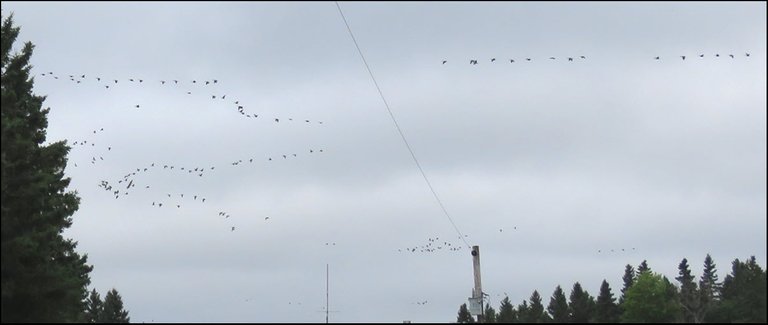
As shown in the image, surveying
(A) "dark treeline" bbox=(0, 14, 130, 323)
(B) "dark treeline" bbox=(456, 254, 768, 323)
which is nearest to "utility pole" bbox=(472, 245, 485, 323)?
(B) "dark treeline" bbox=(456, 254, 768, 323)

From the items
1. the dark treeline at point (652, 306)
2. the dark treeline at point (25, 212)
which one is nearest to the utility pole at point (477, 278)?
the dark treeline at point (652, 306)

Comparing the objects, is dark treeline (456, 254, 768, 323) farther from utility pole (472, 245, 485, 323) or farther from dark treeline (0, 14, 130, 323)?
dark treeline (0, 14, 130, 323)

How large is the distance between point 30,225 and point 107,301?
76.3 meters

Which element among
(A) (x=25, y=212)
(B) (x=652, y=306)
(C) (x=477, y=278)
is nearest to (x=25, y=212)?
(A) (x=25, y=212)

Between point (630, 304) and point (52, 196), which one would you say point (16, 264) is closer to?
point (52, 196)

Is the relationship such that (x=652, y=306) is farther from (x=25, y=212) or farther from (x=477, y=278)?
(x=25, y=212)

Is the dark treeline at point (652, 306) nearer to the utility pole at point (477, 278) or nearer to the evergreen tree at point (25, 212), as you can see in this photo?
the utility pole at point (477, 278)

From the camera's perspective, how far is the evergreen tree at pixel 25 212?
1120 inches

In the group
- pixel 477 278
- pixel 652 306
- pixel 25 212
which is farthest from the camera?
pixel 652 306

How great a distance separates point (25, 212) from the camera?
30594 mm

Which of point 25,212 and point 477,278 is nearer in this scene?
point 25,212

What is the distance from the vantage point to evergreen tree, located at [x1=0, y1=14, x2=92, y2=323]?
93.4ft

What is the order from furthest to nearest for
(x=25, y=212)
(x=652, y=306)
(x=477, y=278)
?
(x=652, y=306) → (x=477, y=278) → (x=25, y=212)

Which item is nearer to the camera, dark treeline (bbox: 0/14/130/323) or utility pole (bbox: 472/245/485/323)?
dark treeline (bbox: 0/14/130/323)
